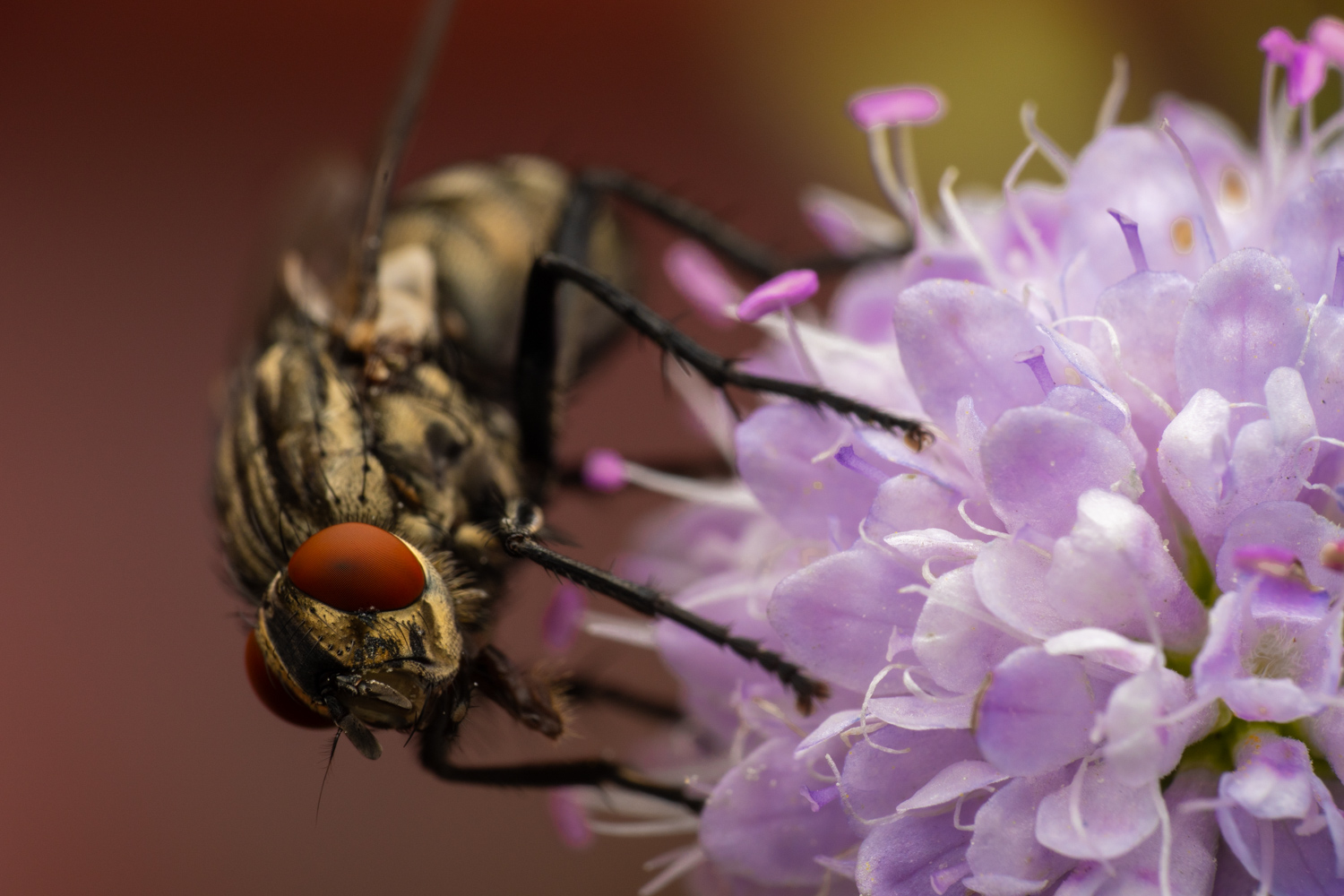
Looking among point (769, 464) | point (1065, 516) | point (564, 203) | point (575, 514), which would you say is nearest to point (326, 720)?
point (769, 464)

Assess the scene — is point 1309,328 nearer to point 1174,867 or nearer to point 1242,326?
point 1242,326

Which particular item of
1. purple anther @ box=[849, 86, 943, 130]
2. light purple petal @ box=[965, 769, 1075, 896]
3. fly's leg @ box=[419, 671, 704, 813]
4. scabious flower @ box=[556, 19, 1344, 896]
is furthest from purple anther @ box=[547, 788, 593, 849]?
purple anther @ box=[849, 86, 943, 130]

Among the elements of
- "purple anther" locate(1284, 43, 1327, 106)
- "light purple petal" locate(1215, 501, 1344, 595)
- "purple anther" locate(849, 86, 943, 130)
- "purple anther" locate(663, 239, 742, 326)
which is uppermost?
"purple anther" locate(1284, 43, 1327, 106)

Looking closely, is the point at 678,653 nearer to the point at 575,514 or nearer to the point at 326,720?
the point at 326,720

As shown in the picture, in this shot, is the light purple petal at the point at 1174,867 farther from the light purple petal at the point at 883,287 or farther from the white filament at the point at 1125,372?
the light purple petal at the point at 883,287

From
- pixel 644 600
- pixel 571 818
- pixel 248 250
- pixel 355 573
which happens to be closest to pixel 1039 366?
pixel 644 600

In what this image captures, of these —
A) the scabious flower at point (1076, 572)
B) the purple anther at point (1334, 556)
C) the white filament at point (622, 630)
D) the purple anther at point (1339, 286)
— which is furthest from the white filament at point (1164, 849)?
the white filament at point (622, 630)

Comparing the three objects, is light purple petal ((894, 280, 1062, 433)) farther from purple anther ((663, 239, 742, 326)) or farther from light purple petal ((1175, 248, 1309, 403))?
purple anther ((663, 239, 742, 326))
